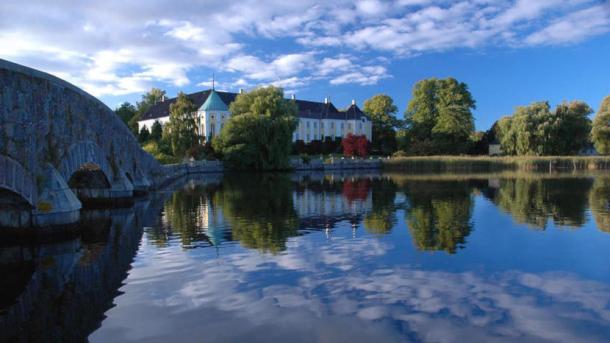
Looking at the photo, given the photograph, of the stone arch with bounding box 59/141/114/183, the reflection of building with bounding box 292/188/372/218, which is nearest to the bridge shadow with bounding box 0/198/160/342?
the stone arch with bounding box 59/141/114/183

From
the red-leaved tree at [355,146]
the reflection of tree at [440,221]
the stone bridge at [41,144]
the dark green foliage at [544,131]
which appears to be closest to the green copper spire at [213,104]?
the red-leaved tree at [355,146]

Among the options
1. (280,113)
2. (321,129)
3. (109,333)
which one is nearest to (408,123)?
(321,129)

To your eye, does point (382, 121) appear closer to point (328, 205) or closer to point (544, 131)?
point (544, 131)

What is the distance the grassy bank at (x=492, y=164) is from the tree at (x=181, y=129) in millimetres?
29655

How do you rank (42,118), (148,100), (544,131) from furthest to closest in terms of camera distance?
(148,100) < (544,131) < (42,118)

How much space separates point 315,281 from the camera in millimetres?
9547

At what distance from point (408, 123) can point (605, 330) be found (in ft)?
287

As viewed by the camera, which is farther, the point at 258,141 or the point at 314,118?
the point at 314,118

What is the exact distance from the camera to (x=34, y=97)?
44.6 ft

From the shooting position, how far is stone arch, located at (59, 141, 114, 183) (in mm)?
15594

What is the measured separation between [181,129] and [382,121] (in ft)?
160

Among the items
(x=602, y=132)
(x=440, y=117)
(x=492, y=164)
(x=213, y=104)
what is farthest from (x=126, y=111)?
(x=602, y=132)

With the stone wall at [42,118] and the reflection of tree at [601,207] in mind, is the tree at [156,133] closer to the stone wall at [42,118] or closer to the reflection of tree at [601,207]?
the stone wall at [42,118]

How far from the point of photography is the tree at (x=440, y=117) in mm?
78562
